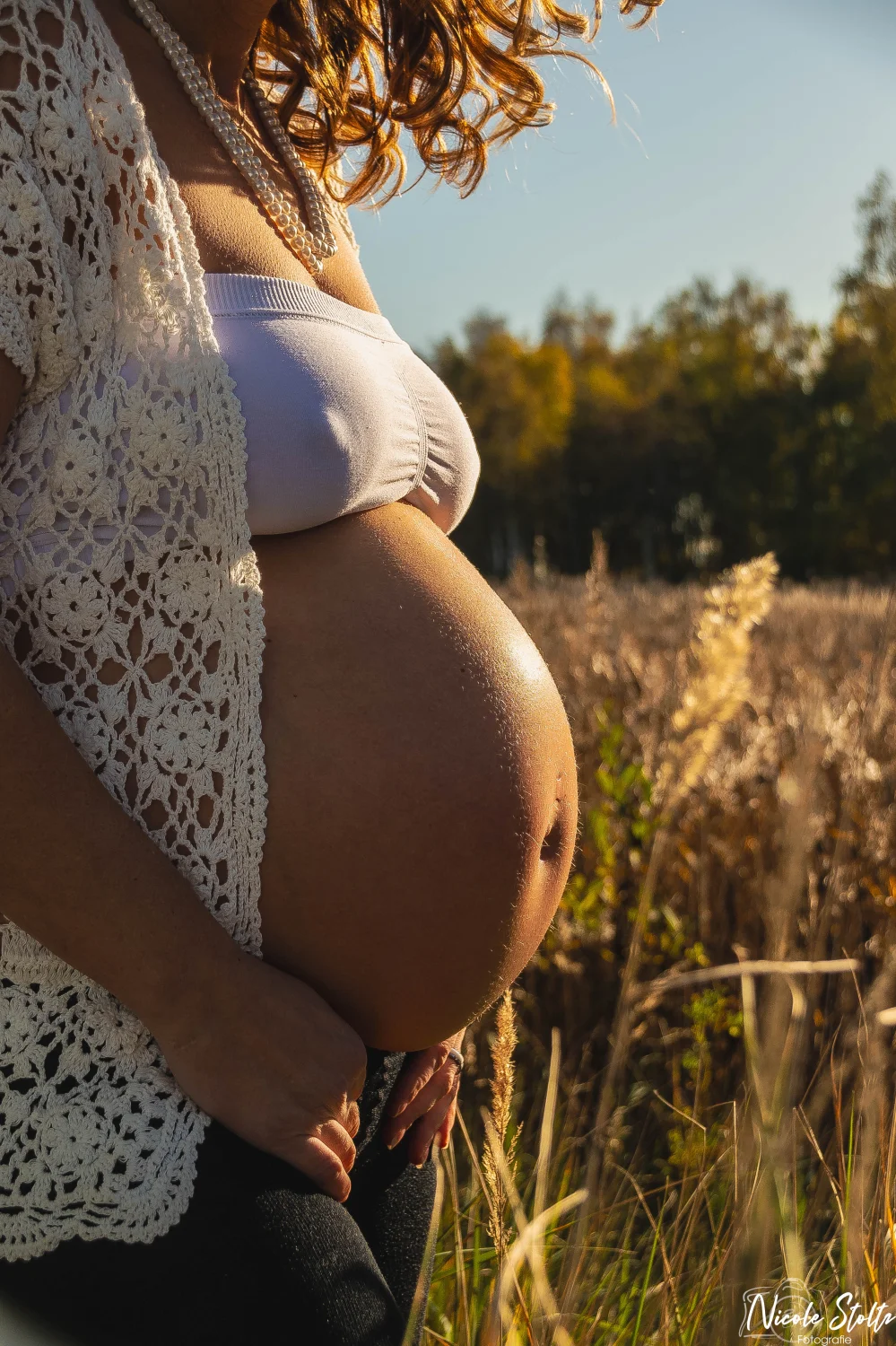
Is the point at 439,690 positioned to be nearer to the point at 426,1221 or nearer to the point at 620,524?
the point at 426,1221

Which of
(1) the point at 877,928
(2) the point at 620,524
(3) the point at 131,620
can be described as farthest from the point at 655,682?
(2) the point at 620,524

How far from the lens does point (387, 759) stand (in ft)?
3.79

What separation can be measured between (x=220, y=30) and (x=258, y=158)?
0.52 feet

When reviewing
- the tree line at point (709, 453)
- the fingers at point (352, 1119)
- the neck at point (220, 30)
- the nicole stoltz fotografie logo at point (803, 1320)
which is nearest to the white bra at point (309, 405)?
the neck at point (220, 30)

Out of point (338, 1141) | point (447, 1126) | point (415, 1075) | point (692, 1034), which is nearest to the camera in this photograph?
point (338, 1141)

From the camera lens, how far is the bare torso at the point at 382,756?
113cm

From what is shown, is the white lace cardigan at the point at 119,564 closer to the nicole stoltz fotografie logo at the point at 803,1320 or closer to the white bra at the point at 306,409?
the white bra at the point at 306,409

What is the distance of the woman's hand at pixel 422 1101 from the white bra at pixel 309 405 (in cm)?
64

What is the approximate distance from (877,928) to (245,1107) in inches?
88.6

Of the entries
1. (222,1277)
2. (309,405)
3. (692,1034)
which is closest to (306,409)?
(309,405)

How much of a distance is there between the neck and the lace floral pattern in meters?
0.28

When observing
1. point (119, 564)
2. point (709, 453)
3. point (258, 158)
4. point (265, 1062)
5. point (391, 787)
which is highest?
point (258, 158)

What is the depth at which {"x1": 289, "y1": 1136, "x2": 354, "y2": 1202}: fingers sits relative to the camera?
3.39 ft

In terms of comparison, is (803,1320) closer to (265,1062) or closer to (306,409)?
(265,1062)
